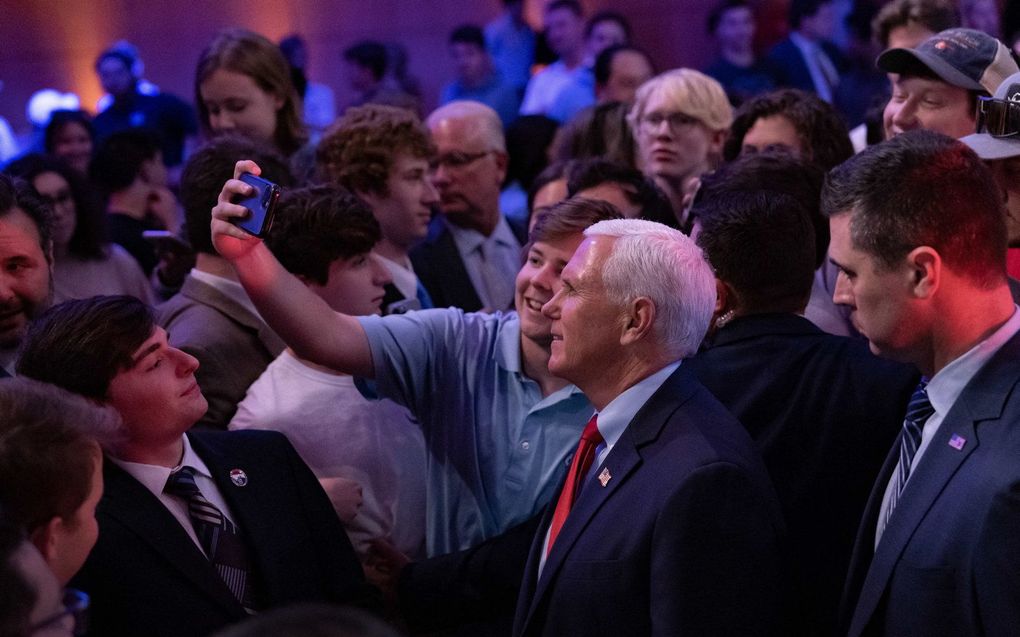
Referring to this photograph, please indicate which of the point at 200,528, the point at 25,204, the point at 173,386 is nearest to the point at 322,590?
the point at 200,528

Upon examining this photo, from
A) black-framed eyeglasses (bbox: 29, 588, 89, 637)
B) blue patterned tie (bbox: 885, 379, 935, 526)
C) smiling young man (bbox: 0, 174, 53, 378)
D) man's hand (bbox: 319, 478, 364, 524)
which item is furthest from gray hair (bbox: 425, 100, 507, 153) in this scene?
black-framed eyeglasses (bbox: 29, 588, 89, 637)

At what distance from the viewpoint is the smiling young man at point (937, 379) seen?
2271mm

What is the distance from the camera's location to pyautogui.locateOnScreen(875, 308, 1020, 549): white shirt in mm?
2451

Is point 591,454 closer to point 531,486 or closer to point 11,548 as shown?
point 531,486

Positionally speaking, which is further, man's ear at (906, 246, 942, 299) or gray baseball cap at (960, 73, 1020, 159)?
gray baseball cap at (960, 73, 1020, 159)

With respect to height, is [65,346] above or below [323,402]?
above

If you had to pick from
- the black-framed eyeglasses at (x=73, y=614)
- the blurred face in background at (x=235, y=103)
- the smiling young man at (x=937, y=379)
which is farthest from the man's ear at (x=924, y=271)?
the blurred face in background at (x=235, y=103)

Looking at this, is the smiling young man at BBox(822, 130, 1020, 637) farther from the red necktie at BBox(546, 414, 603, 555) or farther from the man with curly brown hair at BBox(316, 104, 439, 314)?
the man with curly brown hair at BBox(316, 104, 439, 314)

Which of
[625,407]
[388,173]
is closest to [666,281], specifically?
[625,407]

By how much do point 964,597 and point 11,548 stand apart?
5.20ft

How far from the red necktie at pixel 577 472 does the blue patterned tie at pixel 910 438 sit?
0.62 meters

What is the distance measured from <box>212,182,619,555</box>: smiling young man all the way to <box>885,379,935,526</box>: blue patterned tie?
2.87 feet

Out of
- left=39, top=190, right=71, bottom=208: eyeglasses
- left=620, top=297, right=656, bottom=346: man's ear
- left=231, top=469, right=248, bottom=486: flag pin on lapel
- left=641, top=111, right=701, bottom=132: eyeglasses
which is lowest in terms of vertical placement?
left=231, top=469, right=248, bottom=486: flag pin on lapel

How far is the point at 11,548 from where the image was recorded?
1.70 meters
